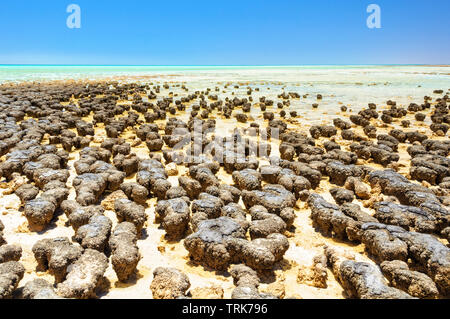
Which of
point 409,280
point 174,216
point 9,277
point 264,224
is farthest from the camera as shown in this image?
point 174,216

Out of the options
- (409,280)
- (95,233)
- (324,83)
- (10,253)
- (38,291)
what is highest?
(324,83)

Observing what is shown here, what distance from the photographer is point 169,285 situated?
3650 millimetres

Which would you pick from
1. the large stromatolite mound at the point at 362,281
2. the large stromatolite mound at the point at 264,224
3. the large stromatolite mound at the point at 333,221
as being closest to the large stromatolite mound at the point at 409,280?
the large stromatolite mound at the point at 362,281

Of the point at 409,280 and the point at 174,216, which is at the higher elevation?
the point at 174,216

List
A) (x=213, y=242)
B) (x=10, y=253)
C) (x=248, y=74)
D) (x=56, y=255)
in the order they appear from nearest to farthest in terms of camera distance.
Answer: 1. (x=56, y=255)
2. (x=10, y=253)
3. (x=213, y=242)
4. (x=248, y=74)

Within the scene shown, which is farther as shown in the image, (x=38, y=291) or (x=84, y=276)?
(x=84, y=276)

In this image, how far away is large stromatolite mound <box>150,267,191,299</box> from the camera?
358 centimetres

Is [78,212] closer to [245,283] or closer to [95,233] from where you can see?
[95,233]

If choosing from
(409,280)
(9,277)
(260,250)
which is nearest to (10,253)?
(9,277)

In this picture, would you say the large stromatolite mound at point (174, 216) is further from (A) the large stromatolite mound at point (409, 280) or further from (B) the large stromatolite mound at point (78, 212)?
(A) the large stromatolite mound at point (409, 280)

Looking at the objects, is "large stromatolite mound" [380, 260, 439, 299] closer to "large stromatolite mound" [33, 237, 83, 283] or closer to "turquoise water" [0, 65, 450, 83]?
"large stromatolite mound" [33, 237, 83, 283]

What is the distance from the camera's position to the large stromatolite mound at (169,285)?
358 cm
